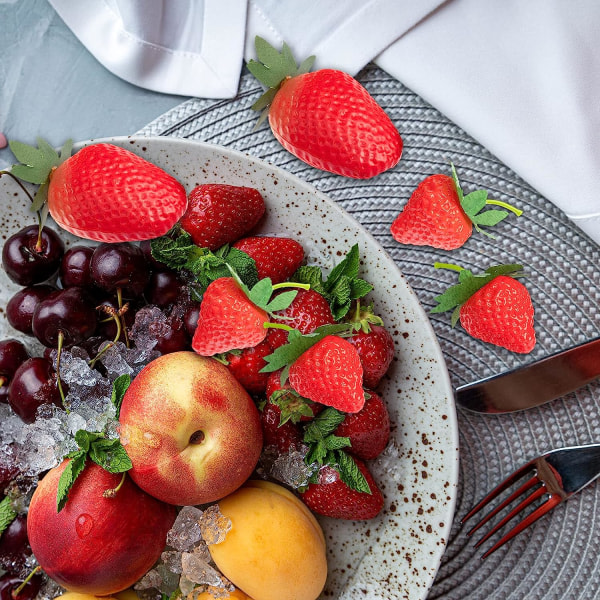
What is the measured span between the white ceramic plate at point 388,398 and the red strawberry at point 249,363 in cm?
17

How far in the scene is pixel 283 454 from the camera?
100 centimetres

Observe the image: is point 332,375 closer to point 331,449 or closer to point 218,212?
point 331,449

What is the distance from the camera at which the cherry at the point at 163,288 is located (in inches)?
40.2

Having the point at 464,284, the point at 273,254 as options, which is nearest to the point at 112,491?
the point at 273,254

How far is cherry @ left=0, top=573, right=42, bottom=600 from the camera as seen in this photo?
41.7 inches

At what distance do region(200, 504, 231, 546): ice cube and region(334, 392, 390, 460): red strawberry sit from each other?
0.21 meters

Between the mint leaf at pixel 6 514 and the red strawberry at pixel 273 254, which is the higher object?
the red strawberry at pixel 273 254

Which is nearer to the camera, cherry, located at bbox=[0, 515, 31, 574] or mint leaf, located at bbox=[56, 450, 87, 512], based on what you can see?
mint leaf, located at bbox=[56, 450, 87, 512]

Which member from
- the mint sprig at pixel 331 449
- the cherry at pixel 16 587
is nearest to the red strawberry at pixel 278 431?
the mint sprig at pixel 331 449

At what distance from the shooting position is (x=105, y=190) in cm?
98

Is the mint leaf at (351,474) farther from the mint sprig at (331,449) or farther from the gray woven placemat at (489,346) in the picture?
the gray woven placemat at (489,346)

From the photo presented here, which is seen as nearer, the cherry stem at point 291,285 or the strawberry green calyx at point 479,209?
the cherry stem at point 291,285

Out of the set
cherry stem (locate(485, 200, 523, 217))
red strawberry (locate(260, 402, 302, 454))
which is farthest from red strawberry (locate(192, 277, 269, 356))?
cherry stem (locate(485, 200, 523, 217))

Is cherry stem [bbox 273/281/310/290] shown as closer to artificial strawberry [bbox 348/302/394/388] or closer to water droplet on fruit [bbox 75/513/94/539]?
artificial strawberry [bbox 348/302/394/388]
